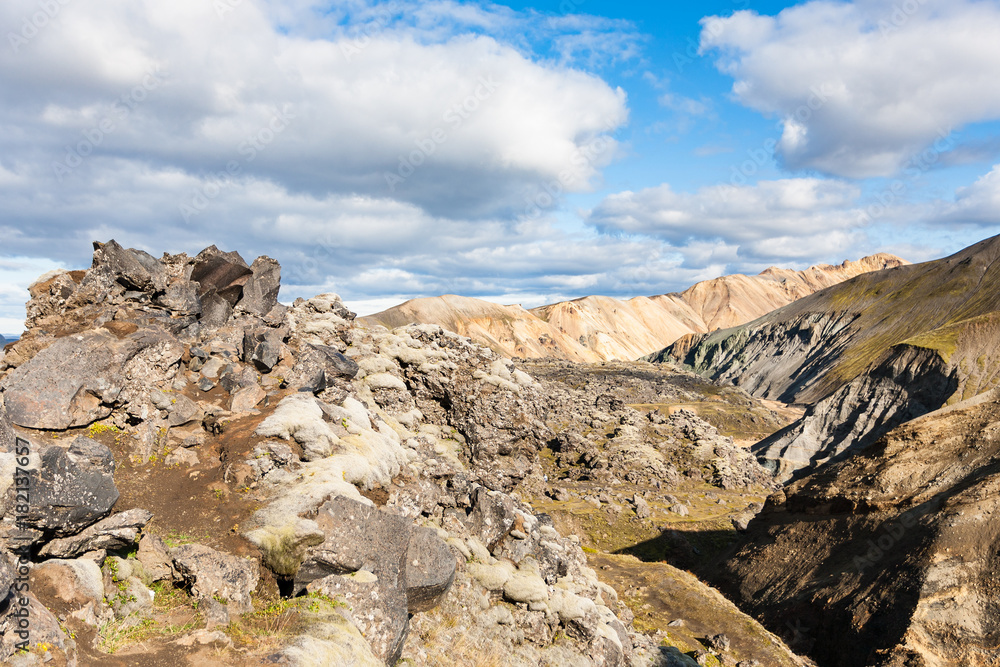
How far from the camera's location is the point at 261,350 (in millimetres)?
24812

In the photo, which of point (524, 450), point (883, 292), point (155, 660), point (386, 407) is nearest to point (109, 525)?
point (155, 660)

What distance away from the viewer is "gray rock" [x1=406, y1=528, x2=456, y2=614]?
16.2m

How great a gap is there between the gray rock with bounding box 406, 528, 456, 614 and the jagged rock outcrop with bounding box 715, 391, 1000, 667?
21.0m

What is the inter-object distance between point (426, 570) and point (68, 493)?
9.84 metres

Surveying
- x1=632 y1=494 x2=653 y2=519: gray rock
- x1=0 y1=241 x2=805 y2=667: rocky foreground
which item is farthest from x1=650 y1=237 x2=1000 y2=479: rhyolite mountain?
x1=0 y1=241 x2=805 y2=667: rocky foreground

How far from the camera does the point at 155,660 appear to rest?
10.8 metres

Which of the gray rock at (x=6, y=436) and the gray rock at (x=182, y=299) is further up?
the gray rock at (x=182, y=299)

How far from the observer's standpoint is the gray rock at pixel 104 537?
12.2m

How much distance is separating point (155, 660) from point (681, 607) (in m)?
27.2

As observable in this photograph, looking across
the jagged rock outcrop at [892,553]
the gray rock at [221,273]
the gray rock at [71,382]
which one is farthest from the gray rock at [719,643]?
the gray rock at [221,273]

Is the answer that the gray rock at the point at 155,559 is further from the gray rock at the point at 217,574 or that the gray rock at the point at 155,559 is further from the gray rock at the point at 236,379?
the gray rock at the point at 236,379

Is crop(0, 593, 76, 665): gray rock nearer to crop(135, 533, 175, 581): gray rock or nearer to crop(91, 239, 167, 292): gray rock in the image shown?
crop(135, 533, 175, 581): gray rock

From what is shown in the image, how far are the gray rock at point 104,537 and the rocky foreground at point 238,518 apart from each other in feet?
0.12

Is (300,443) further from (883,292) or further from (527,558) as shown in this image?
(883,292)
